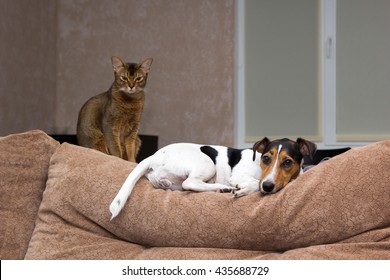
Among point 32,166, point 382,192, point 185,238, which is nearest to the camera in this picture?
point 382,192

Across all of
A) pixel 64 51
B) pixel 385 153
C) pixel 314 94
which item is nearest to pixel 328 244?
pixel 385 153

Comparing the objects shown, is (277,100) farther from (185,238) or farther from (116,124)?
(185,238)

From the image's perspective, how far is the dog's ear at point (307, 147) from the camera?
6.01 feet

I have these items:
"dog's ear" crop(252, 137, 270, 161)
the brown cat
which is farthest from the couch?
the brown cat

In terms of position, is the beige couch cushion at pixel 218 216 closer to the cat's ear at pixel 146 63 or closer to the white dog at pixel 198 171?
the white dog at pixel 198 171

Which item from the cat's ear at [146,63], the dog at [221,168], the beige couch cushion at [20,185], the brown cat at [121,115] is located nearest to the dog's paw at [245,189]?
the dog at [221,168]

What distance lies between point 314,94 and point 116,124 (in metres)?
1.91

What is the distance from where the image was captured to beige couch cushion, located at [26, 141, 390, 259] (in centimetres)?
142

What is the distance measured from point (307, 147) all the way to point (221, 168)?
327 mm

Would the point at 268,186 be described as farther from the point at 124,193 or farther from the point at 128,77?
the point at 128,77

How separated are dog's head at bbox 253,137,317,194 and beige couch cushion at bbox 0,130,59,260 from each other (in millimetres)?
740

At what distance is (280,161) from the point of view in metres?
1.76

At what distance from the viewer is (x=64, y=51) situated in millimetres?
4551

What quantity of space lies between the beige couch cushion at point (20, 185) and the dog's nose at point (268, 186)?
0.76 meters
